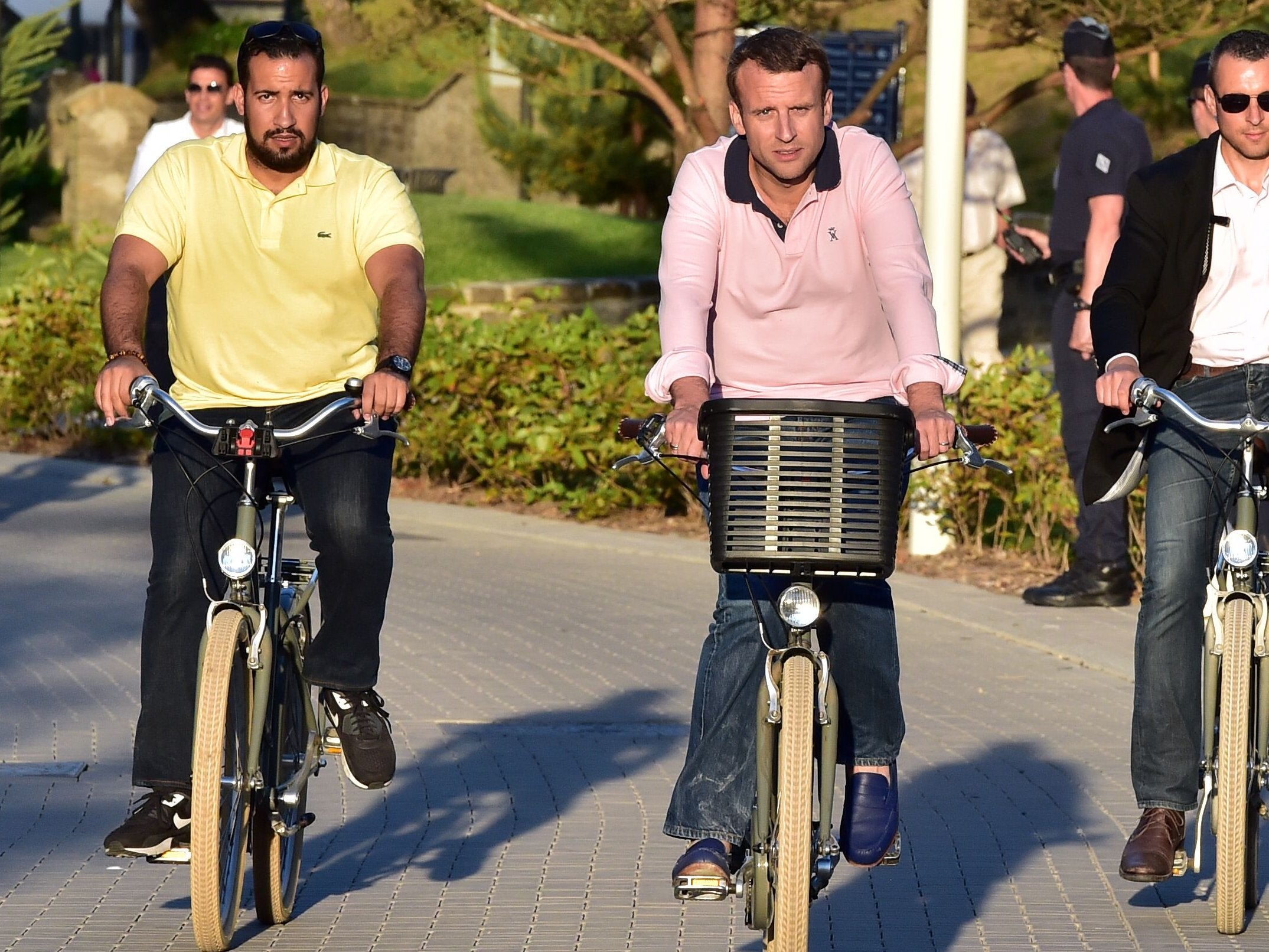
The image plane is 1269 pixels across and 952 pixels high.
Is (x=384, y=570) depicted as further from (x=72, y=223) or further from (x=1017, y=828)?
(x=72, y=223)

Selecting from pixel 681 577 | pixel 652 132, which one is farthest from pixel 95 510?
pixel 652 132

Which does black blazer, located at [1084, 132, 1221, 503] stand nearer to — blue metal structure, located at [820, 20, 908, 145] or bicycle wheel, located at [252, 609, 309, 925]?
bicycle wheel, located at [252, 609, 309, 925]

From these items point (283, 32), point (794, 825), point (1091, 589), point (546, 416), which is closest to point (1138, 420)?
point (794, 825)

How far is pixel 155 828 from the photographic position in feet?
15.7

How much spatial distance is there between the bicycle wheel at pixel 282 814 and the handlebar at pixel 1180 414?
6.51 feet

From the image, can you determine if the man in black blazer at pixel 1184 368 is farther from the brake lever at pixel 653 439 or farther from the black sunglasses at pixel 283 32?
the black sunglasses at pixel 283 32

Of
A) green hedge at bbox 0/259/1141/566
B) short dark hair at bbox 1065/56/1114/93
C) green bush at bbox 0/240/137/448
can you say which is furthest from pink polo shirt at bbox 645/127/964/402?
green bush at bbox 0/240/137/448

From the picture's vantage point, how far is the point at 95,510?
11750mm

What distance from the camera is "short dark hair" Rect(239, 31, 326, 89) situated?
4.91m

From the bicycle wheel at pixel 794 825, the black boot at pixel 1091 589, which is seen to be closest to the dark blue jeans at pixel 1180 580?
the bicycle wheel at pixel 794 825

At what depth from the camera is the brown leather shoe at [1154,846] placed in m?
5.00

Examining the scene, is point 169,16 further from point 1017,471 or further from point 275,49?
point 275,49

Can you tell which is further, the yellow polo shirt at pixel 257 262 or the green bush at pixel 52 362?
the green bush at pixel 52 362

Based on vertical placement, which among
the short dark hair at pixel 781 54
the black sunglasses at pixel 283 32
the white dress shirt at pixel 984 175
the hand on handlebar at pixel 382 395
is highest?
the white dress shirt at pixel 984 175
